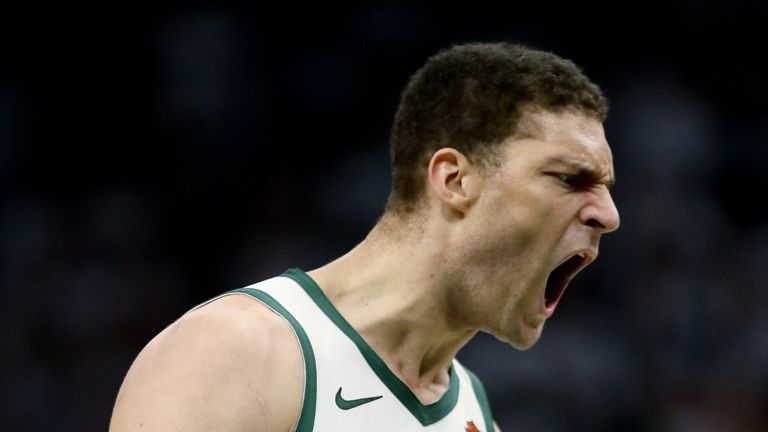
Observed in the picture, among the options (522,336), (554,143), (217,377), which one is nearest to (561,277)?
(522,336)

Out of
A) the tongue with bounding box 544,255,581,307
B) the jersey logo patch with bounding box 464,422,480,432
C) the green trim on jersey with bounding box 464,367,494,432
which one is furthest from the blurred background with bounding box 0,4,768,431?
the tongue with bounding box 544,255,581,307

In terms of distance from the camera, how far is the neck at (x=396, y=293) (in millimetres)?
3422

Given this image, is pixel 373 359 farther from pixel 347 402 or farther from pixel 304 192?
pixel 304 192

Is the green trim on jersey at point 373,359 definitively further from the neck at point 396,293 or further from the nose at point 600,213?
the nose at point 600,213

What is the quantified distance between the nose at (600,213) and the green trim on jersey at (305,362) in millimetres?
916

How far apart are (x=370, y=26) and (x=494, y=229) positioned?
17.3 ft

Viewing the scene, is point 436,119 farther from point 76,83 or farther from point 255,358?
point 76,83

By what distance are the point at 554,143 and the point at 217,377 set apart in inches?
47.3

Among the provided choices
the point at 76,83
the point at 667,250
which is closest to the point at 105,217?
the point at 76,83

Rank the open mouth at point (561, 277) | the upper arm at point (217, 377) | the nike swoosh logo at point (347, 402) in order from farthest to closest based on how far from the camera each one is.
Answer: the open mouth at point (561, 277), the nike swoosh logo at point (347, 402), the upper arm at point (217, 377)

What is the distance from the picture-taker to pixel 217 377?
9.39 ft

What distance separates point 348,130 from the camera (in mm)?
8109

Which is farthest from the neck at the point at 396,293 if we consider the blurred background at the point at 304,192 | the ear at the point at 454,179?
the blurred background at the point at 304,192

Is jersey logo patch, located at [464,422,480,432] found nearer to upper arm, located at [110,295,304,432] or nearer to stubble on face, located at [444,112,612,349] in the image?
stubble on face, located at [444,112,612,349]
